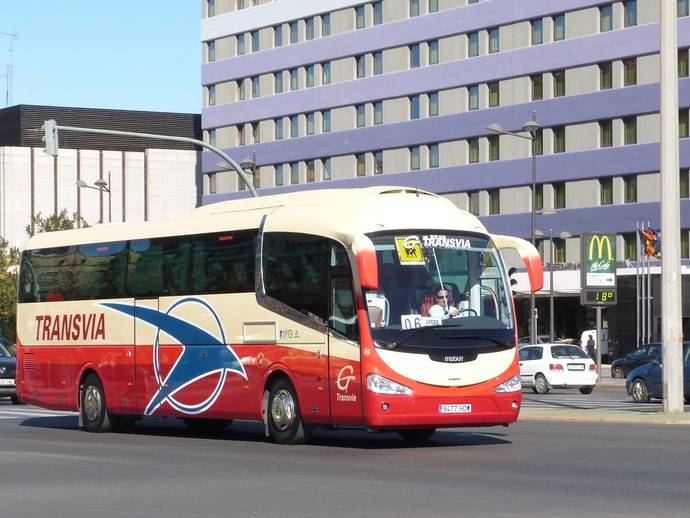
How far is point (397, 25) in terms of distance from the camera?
81062 millimetres

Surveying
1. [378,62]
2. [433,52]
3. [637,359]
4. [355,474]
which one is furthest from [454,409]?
[378,62]

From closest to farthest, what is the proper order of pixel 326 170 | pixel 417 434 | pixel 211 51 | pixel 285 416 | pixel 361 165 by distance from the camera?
1. pixel 285 416
2. pixel 417 434
3. pixel 361 165
4. pixel 326 170
5. pixel 211 51

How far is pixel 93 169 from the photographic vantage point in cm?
10950

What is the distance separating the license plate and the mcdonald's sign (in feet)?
86.7

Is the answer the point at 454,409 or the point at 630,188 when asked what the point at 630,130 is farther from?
the point at 454,409

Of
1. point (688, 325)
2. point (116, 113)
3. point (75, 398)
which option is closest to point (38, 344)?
point (75, 398)

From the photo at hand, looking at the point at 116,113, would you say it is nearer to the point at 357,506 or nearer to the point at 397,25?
the point at 397,25

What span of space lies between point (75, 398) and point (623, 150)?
1939 inches

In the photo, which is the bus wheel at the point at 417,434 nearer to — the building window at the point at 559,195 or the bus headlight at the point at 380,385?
the bus headlight at the point at 380,385

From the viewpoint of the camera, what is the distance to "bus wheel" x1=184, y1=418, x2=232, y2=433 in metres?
25.9

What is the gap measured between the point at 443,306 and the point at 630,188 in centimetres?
5320

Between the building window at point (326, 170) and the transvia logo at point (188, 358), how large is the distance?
61.5 meters

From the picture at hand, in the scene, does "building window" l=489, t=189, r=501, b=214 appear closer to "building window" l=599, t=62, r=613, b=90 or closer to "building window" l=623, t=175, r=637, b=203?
"building window" l=623, t=175, r=637, b=203

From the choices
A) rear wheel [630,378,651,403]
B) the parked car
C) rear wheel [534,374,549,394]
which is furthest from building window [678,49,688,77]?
rear wheel [630,378,651,403]
